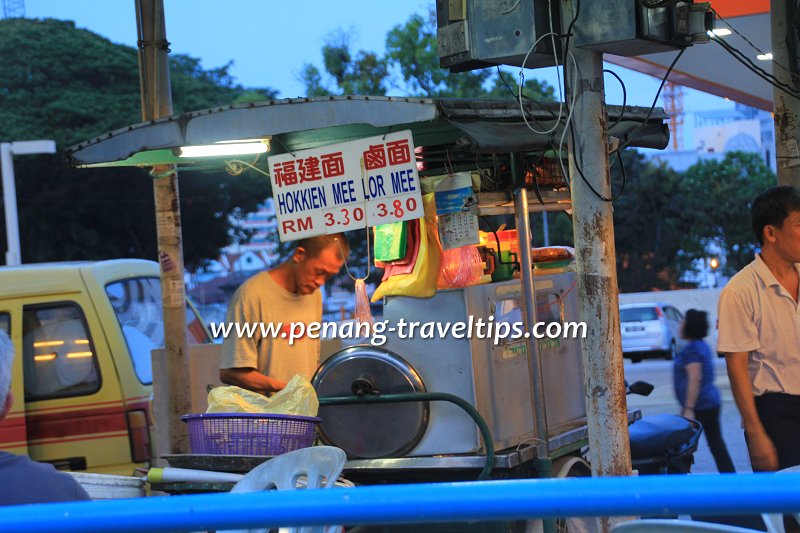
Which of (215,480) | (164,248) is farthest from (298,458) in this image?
(164,248)

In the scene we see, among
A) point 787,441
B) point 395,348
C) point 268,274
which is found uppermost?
point 268,274

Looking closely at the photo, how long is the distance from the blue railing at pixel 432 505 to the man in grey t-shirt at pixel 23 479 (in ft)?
4.34

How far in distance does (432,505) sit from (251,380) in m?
4.05

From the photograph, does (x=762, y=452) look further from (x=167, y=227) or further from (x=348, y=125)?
(x=167, y=227)

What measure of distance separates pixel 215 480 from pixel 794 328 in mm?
2692

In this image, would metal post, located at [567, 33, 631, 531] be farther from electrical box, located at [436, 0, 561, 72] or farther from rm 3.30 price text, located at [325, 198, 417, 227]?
rm 3.30 price text, located at [325, 198, 417, 227]

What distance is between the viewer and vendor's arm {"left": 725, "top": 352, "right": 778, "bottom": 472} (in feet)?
14.6

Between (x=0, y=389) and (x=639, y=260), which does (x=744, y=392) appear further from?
(x=639, y=260)

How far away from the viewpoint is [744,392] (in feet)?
14.8

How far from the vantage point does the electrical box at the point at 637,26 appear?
4.14 m

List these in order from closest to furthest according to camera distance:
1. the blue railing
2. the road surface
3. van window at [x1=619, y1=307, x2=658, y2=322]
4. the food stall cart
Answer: the blue railing < the food stall cart < the road surface < van window at [x1=619, y1=307, x2=658, y2=322]

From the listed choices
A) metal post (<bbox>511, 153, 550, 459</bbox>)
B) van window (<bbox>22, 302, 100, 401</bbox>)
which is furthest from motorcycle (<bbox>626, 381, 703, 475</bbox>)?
van window (<bbox>22, 302, 100, 401</bbox>)

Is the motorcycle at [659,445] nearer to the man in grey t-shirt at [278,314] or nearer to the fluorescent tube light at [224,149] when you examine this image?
the man in grey t-shirt at [278,314]

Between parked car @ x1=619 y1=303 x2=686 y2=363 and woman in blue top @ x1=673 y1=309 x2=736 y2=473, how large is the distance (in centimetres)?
1526
